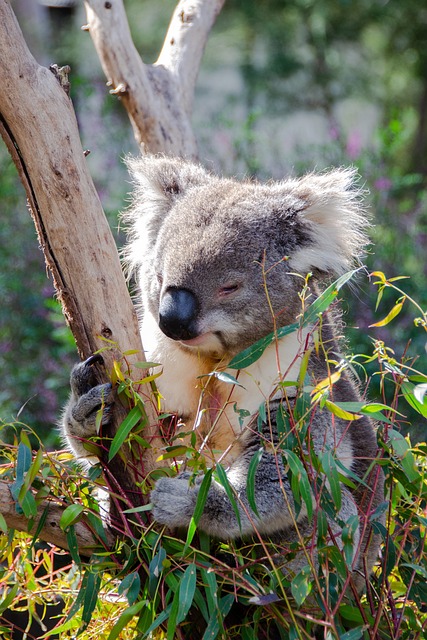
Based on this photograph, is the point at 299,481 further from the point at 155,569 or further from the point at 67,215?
the point at 67,215

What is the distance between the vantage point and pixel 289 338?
2.31 meters

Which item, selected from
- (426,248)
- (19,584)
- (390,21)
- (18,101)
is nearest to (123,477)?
(19,584)

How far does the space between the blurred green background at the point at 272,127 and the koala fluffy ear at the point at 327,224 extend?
0.70 ft

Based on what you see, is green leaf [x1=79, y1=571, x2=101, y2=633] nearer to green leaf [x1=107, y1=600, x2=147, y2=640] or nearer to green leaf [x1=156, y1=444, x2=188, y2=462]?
green leaf [x1=107, y1=600, x2=147, y2=640]

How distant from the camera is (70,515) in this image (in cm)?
189

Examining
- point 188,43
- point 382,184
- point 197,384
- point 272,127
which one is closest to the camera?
point 197,384

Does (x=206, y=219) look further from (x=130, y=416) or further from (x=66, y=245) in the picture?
(x=130, y=416)

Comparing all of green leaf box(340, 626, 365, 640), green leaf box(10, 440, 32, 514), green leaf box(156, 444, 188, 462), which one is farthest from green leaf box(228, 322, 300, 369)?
green leaf box(340, 626, 365, 640)

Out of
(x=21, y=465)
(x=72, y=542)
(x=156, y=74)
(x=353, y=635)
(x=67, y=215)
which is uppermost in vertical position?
(x=156, y=74)

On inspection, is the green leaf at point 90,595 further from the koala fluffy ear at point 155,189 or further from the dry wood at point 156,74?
the dry wood at point 156,74

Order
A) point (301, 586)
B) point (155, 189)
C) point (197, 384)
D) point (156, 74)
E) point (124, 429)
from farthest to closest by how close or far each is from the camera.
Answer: point (156, 74)
point (155, 189)
point (197, 384)
point (124, 429)
point (301, 586)

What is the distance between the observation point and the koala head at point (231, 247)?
7.26 ft

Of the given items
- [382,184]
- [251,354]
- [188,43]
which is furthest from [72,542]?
[382,184]

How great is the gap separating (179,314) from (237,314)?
186 millimetres
